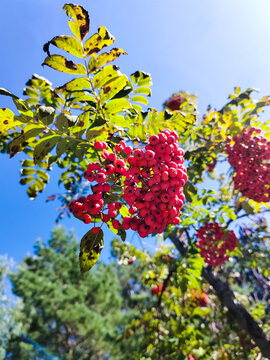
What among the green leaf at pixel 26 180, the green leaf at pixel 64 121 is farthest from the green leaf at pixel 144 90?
the green leaf at pixel 26 180

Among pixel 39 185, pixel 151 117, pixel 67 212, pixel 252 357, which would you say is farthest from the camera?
pixel 67 212

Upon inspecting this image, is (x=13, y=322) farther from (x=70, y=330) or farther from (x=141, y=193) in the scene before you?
(x=141, y=193)

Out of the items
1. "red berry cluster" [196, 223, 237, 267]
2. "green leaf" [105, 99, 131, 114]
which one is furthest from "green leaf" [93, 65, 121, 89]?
"red berry cluster" [196, 223, 237, 267]

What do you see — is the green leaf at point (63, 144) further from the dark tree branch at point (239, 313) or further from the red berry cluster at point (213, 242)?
the dark tree branch at point (239, 313)

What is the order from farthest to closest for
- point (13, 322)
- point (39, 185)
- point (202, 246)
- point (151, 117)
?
point (13, 322), point (202, 246), point (39, 185), point (151, 117)

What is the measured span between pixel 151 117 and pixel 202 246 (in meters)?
2.63

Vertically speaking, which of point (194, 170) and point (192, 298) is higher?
point (194, 170)

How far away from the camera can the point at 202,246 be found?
3756 mm

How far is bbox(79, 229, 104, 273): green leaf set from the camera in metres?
1.48

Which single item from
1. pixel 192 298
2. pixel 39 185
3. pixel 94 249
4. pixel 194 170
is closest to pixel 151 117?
pixel 94 249

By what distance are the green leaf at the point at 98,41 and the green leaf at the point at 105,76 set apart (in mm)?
150

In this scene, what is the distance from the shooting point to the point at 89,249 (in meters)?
1.51

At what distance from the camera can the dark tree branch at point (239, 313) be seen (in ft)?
11.8

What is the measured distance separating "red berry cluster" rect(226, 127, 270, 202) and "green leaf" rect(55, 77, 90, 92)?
2227 mm
